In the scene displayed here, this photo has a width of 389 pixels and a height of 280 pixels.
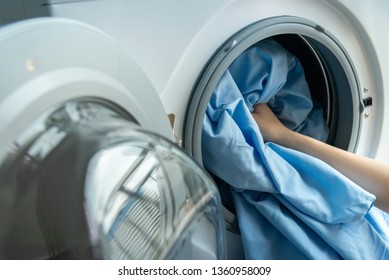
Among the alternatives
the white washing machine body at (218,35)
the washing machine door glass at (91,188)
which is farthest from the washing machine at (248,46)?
the washing machine door glass at (91,188)

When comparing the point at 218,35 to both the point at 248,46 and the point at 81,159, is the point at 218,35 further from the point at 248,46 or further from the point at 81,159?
the point at 81,159

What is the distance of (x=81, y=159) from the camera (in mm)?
333

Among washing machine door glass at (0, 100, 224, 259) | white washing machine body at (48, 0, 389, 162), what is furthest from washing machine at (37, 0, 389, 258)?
washing machine door glass at (0, 100, 224, 259)

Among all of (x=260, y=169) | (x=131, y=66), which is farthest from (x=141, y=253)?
(x=260, y=169)

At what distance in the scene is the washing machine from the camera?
0.46m

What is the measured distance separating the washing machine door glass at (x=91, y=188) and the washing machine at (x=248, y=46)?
0.40ft

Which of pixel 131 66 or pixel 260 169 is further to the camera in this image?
pixel 260 169

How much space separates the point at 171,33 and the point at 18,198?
0.27 metres

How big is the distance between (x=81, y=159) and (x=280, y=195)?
0.38 metres

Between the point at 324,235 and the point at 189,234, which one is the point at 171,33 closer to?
the point at 189,234

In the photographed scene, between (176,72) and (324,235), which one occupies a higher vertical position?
(176,72)

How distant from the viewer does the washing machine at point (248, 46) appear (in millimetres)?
461

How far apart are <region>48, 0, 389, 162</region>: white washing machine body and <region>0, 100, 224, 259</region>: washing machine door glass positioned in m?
0.12

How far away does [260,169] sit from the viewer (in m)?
0.61
